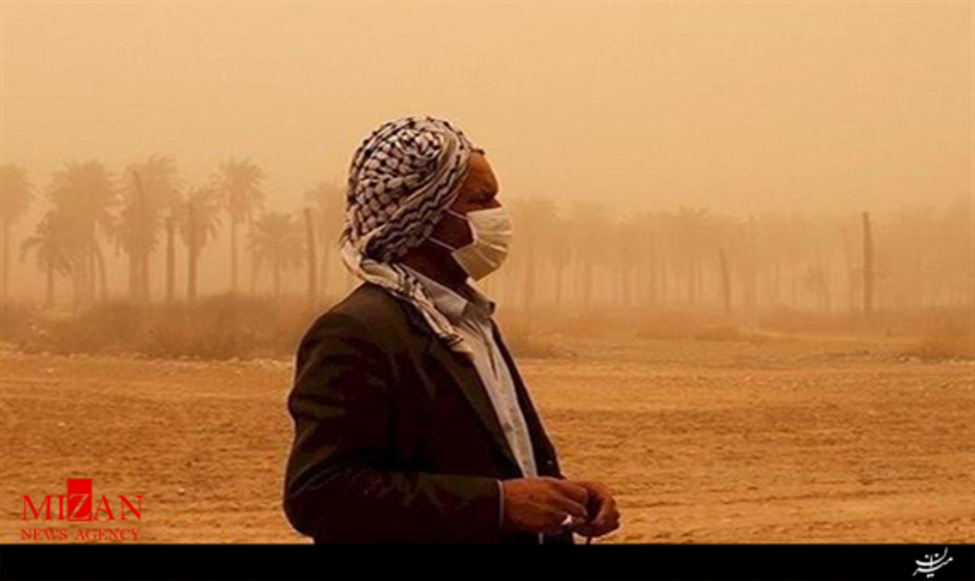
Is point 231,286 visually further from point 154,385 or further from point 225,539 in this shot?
point 225,539

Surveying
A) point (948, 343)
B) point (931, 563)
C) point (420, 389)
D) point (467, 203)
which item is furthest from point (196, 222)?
point (420, 389)

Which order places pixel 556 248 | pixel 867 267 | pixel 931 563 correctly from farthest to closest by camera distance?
pixel 867 267
pixel 556 248
pixel 931 563

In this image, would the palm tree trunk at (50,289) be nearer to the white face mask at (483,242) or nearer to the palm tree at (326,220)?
the palm tree at (326,220)

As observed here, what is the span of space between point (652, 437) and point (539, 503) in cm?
408

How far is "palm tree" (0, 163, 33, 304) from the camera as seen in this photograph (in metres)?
4.94

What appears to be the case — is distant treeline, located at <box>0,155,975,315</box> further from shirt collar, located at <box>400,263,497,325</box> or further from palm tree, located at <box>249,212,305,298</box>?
shirt collar, located at <box>400,263,497,325</box>

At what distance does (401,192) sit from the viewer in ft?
3.89

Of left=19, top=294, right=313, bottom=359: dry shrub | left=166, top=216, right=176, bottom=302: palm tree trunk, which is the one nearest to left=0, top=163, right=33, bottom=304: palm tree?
left=19, top=294, right=313, bottom=359: dry shrub

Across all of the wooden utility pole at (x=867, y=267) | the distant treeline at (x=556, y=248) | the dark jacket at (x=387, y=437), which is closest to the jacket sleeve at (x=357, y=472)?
the dark jacket at (x=387, y=437)

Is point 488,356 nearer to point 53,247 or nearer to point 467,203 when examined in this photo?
point 467,203

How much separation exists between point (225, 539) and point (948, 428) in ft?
11.1

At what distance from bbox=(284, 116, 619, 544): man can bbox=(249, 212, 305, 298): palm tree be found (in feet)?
12.6

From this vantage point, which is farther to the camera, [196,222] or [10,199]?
[196,222]

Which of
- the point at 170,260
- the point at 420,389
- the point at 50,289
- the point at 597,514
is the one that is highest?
the point at 420,389
